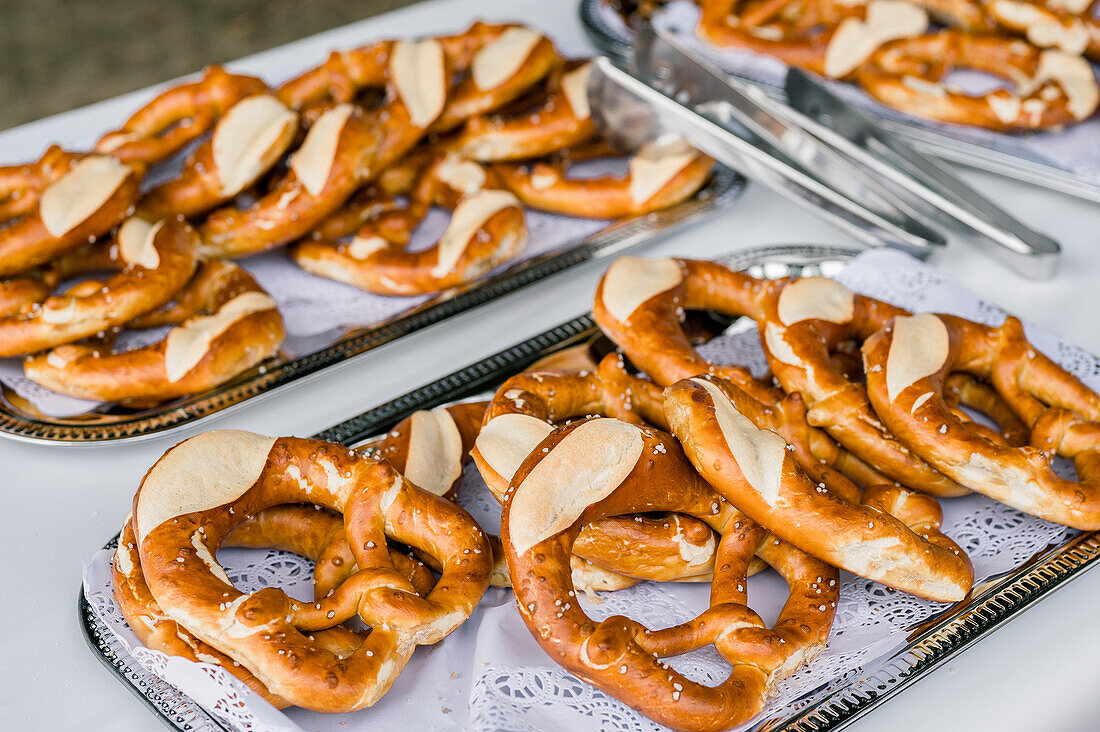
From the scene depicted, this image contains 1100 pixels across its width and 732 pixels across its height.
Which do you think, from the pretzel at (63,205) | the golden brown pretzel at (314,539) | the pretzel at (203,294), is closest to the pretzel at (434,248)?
the pretzel at (203,294)

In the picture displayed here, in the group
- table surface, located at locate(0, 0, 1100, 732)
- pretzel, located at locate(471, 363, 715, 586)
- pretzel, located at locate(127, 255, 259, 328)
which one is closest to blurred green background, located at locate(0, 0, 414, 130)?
table surface, located at locate(0, 0, 1100, 732)

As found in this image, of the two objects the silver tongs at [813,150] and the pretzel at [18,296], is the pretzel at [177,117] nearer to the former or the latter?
the pretzel at [18,296]

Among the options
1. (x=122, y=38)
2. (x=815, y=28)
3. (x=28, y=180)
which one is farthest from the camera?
(x=122, y=38)

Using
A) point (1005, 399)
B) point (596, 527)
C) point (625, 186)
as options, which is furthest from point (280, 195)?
point (1005, 399)

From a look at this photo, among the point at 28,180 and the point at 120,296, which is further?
the point at 28,180

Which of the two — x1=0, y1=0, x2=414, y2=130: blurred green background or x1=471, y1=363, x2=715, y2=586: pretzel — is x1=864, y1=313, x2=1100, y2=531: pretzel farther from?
x1=0, y1=0, x2=414, y2=130: blurred green background

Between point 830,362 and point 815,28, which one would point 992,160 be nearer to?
point 815,28
